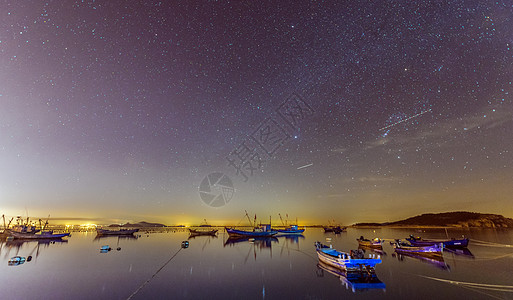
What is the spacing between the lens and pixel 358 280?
1053 inches

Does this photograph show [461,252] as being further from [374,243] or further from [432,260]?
[432,260]

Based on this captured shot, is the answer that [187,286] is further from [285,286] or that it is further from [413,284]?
[413,284]

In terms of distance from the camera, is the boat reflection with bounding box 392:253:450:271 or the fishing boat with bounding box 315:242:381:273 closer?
the fishing boat with bounding box 315:242:381:273

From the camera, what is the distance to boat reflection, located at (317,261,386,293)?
23859 millimetres

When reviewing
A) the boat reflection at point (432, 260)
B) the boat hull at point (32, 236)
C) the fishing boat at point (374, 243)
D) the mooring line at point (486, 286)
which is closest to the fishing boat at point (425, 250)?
the boat reflection at point (432, 260)

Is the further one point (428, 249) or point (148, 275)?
point (428, 249)

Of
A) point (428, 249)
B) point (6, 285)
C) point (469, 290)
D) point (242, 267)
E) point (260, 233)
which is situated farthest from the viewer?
point (260, 233)

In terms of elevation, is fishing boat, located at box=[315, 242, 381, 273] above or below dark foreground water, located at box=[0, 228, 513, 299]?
above

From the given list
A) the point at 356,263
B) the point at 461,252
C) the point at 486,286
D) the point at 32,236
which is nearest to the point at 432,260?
the point at 486,286

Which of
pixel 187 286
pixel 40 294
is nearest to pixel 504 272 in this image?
pixel 187 286

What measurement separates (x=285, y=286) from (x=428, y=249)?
117 feet

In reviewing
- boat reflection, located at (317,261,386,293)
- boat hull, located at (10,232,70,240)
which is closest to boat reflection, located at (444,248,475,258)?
boat reflection, located at (317,261,386,293)

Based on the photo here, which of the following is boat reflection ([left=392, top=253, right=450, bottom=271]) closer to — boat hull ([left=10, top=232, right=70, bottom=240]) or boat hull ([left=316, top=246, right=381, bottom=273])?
boat hull ([left=316, top=246, right=381, bottom=273])

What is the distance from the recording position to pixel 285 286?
25.1 meters
